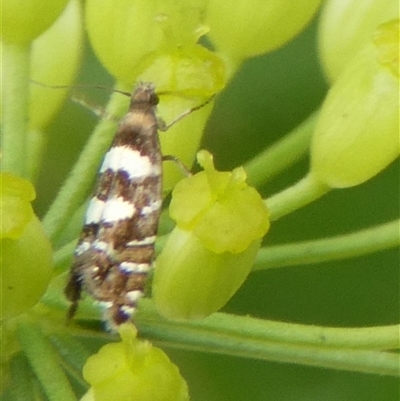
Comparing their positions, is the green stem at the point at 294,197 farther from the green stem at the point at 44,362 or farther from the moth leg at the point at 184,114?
the green stem at the point at 44,362

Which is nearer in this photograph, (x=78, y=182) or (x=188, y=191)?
(x=188, y=191)

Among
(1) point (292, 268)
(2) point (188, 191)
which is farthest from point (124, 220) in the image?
(1) point (292, 268)

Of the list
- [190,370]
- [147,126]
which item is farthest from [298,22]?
[190,370]

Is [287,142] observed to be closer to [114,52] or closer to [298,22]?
[298,22]

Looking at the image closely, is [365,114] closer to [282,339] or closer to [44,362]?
[282,339]

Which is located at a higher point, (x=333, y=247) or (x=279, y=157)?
(x=279, y=157)

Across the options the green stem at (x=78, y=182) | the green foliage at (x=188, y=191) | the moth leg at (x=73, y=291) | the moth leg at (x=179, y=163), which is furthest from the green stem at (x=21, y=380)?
the moth leg at (x=179, y=163)
